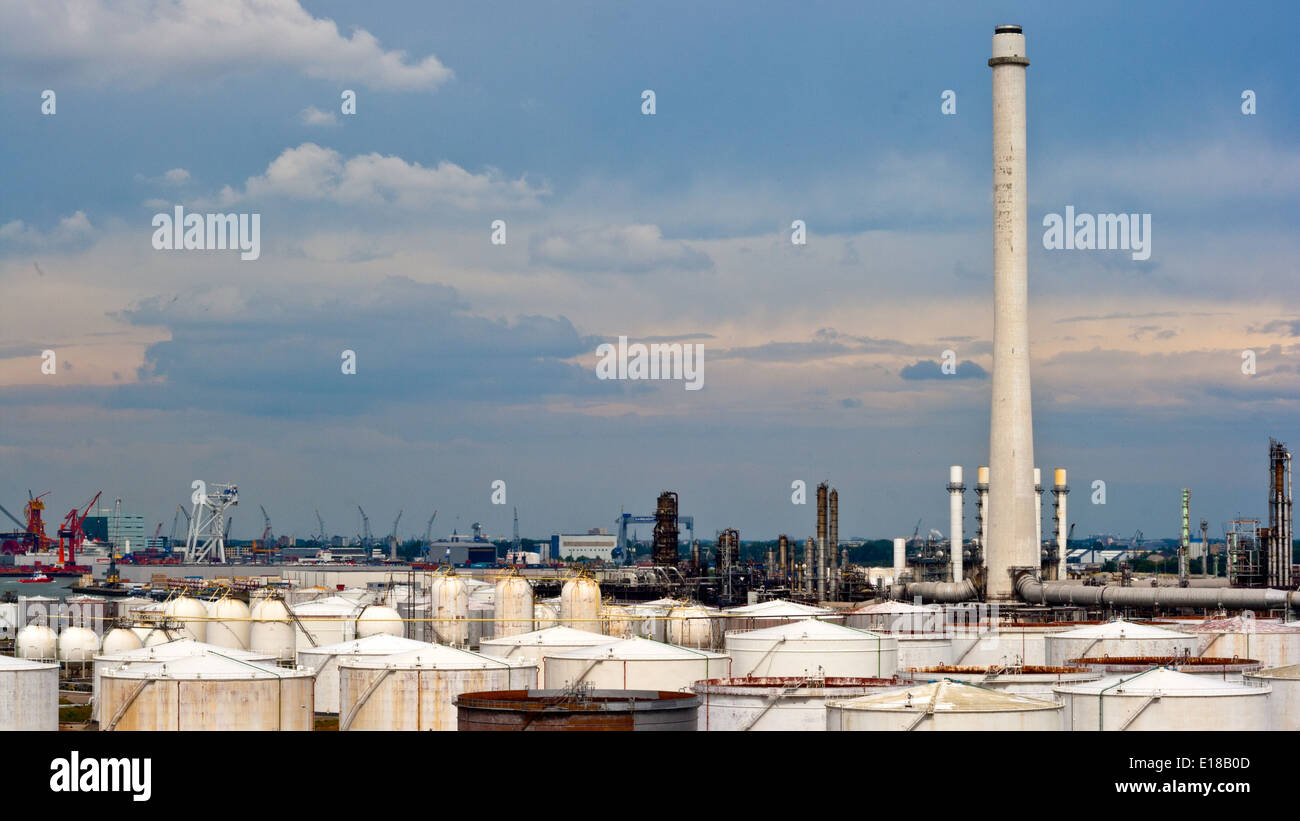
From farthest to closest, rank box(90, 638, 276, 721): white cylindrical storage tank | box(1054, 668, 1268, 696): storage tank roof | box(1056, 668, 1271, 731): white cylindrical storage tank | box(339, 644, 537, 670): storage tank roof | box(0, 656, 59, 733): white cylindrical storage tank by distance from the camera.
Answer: box(90, 638, 276, 721): white cylindrical storage tank, box(0, 656, 59, 733): white cylindrical storage tank, box(339, 644, 537, 670): storage tank roof, box(1054, 668, 1268, 696): storage tank roof, box(1056, 668, 1271, 731): white cylindrical storage tank

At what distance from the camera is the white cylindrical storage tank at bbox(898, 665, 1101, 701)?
43.0m

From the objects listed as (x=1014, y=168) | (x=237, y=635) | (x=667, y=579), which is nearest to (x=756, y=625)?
(x=237, y=635)

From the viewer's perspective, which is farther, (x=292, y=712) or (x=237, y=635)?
(x=237, y=635)

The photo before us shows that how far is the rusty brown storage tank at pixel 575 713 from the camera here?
33188 millimetres

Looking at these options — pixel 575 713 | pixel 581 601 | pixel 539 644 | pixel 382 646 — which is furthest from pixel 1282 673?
pixel 581 601

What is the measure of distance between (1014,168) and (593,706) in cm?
6608

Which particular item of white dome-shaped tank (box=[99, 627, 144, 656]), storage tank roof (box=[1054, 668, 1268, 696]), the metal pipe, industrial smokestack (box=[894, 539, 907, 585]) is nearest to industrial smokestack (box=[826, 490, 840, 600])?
industrial smokestack (box=[894, 539, 907, 585])

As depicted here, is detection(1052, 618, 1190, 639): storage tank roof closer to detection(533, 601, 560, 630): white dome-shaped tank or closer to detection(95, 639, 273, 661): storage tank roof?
detection(533, 601, 560, 630): white dome-shaped tank

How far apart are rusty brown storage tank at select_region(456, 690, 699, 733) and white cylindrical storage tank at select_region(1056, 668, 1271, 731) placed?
8.83 metres

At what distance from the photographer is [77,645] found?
84.4m

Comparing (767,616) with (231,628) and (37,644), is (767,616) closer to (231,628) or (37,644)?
(231,628)

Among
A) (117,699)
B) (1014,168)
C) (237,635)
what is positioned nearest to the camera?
(117,699)

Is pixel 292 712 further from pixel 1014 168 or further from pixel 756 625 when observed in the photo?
pixel 1014 168
